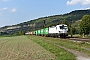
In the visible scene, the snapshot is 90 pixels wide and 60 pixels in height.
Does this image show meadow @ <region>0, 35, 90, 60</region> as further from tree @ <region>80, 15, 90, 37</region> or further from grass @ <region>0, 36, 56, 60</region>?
tree @ <region>80, 15, 90, 37</region>

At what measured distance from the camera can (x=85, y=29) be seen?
351 feet

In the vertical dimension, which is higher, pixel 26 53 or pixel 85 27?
pixel 85 27

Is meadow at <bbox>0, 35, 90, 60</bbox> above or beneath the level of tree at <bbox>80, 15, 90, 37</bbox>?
beneath

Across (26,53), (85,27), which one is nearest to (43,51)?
(26,53)

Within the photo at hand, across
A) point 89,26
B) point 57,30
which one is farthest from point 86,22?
point 57,30

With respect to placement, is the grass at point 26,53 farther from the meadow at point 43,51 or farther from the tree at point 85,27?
the tree at point 85,27

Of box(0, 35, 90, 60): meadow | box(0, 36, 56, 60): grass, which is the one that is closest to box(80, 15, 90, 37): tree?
box(0, 35, 90, 60): meadow

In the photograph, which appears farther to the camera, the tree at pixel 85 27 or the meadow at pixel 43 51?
the tree at pixel 85 27

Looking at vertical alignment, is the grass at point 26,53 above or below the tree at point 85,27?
below

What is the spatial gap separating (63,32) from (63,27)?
69.7 inches

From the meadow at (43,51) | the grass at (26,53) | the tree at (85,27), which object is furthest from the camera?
the tree at (85,27)

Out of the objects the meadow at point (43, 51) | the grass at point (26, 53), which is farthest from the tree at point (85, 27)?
the grass at point (26, 53)

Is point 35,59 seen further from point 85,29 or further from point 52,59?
point 85,29

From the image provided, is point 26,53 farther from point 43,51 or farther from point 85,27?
point 85,27
